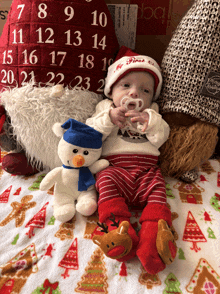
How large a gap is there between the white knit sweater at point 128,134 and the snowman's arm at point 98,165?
0.16ft

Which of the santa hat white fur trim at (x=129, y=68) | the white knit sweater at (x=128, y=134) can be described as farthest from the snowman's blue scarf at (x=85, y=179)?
the santa hat white fur trim at (x=129, y=68)

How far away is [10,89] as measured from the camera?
30.8 inches

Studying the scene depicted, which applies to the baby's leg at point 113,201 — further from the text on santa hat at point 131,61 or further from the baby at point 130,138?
the text on santa hat at point 131,61

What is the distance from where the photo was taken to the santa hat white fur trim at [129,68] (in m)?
0.76

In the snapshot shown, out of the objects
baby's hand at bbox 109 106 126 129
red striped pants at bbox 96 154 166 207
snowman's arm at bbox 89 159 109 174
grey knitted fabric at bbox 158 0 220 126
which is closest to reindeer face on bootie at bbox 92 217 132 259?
red striped pants at bbox 96 154 166 207

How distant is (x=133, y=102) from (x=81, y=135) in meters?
0.22

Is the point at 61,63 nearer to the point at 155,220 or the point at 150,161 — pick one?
the point at 150,161

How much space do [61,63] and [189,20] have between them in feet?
1.55

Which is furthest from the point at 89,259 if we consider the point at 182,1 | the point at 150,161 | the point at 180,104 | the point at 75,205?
the point at 182,1

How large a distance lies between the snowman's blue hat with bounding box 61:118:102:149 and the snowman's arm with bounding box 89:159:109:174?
0.06 meters

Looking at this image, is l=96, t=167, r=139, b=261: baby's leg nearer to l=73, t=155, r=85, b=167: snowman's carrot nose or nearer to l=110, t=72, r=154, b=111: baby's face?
l=73, t=155, r=85, b=167: snowman's carrot nose

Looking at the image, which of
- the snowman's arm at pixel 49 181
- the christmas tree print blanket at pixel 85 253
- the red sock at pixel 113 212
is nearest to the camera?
the christmas tree print blanket at pixel 85 253

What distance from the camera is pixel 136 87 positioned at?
0.76m

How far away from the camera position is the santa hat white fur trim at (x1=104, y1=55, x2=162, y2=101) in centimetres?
76
